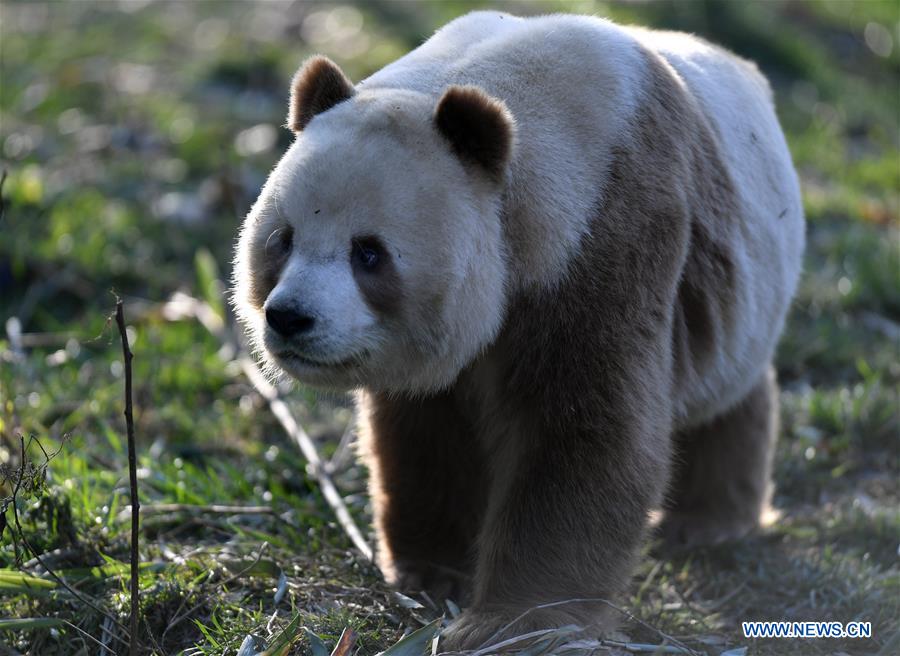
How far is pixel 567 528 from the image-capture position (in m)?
3.67

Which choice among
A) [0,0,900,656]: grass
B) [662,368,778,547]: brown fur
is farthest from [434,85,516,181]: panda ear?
[662,368,778,547]: brown fur

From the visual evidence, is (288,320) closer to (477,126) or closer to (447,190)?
(447,190)

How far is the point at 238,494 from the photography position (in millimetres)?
4793

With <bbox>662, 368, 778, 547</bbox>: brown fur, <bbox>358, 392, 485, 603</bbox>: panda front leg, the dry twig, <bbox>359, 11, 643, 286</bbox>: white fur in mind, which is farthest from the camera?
<bbox>662, 368, 778, 547</bbox>: brown fur

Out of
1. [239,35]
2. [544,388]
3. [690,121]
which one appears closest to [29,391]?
[544,388]

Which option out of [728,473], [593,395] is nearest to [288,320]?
[593,395]

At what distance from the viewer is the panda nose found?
323 centimetres

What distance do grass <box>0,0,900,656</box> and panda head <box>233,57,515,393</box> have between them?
60cm

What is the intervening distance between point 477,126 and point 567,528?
4.17ft

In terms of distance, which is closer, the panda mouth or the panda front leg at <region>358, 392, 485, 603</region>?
the panda mouth

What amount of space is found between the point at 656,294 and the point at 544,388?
0.49 m

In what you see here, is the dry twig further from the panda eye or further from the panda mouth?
the panda eye

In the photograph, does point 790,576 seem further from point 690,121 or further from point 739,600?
point 690,121

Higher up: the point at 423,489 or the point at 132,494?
the point at 132,494
